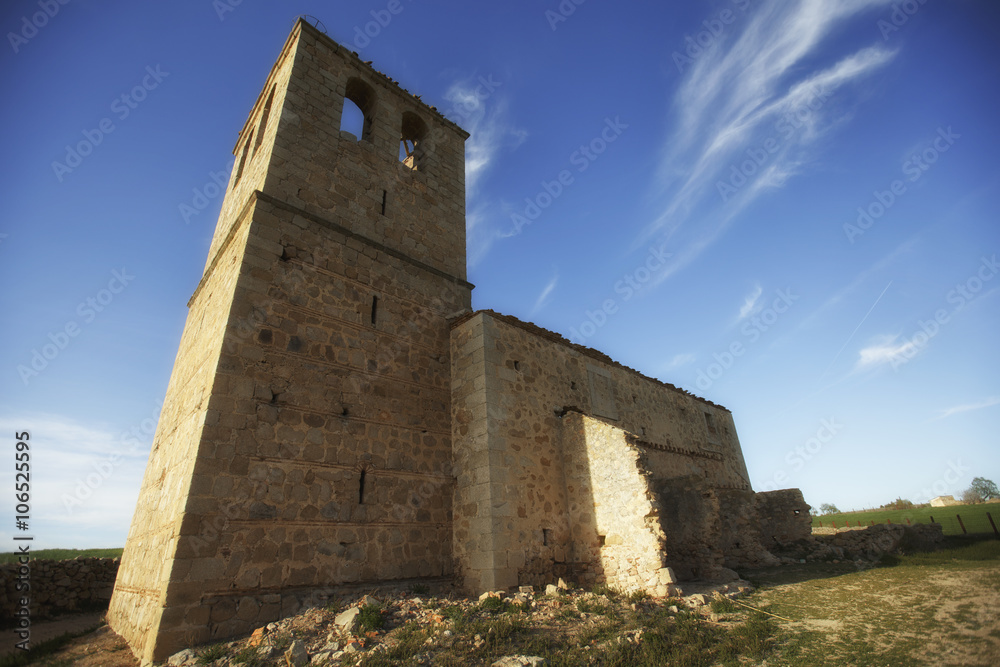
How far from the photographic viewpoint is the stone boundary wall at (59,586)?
8.70m

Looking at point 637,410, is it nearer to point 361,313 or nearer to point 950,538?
point 361,313

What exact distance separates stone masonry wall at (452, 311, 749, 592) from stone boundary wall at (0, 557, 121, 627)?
7915 mm

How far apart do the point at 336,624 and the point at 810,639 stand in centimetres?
513

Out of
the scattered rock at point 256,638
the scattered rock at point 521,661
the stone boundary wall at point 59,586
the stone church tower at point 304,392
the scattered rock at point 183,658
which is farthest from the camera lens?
the stone boundary wall at point 59,586

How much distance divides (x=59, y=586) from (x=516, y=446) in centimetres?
975

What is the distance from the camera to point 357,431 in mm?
7094

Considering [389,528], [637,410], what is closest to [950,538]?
[637,410]

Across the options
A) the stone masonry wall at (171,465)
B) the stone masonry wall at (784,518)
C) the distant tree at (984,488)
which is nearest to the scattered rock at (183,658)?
the stone masonry wall at (171,465)

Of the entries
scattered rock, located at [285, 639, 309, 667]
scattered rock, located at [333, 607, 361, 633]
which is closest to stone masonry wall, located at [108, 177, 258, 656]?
scattered rock, located at [285, 639, 309, 667]

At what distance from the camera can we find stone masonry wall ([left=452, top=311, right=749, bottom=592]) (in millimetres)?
7164

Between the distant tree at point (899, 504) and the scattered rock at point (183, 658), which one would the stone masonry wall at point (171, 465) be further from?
the distant tree at point (899, 504)

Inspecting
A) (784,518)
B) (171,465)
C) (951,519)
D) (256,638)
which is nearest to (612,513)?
(256,638)

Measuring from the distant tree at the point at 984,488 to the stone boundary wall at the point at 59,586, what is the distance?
8285 centimetres

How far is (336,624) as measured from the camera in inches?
209
